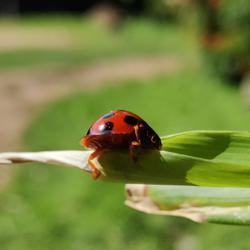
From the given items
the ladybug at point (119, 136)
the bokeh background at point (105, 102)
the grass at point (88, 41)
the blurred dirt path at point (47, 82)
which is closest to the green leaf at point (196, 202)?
the ladybug at point (119, 136)


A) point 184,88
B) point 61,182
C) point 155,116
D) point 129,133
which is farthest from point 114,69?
point 129,133

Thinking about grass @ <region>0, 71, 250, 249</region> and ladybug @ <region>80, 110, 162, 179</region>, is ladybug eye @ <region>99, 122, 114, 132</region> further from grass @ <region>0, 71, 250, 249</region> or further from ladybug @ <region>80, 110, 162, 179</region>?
grass @ <region>0, 71, 250, 249</region>

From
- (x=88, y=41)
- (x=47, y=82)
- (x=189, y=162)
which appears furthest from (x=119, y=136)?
(x=88, y=41)

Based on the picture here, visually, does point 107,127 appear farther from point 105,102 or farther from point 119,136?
point 105,102

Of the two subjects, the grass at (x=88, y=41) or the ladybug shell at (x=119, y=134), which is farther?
the grass at (x=88, y=41)

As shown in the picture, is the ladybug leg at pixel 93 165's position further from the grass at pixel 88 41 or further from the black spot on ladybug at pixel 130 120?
the grass at pixel 88 41

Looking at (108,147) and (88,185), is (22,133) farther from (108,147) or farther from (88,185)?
(108,147)
